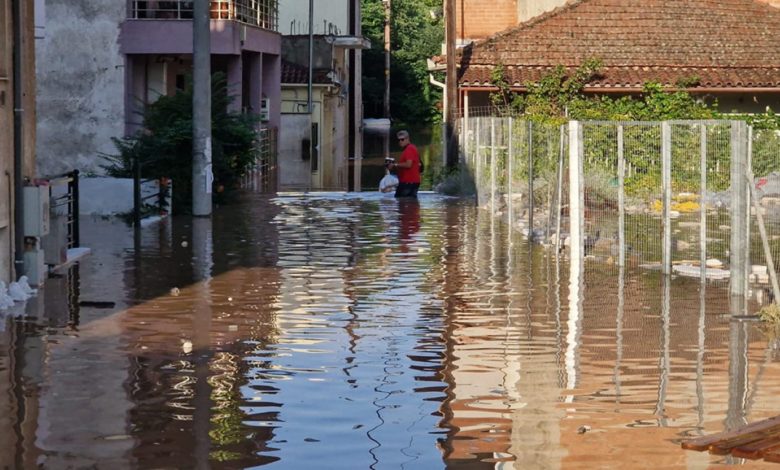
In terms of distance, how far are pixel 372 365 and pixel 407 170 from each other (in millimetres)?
20867

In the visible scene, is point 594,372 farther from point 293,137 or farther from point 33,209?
point 293,137

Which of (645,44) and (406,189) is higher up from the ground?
(645,44)

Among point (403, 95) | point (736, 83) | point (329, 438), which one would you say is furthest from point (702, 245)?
point (403, 95)

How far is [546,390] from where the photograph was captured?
1097cm

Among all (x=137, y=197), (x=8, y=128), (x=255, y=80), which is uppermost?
(x=255, y=80)

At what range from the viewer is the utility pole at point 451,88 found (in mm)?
38094

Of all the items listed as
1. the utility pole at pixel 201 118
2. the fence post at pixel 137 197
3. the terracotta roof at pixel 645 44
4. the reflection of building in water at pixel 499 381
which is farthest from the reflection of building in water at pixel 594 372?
the terracotta roof at pixel 645 44

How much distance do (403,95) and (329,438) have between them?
92.8 metres

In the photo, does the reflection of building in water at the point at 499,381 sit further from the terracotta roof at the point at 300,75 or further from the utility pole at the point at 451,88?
the terracotta roof at the point at 300,75

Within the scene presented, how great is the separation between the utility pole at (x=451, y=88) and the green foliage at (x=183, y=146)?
26.0ft

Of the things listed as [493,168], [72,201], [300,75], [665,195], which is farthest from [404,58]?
[665,195]

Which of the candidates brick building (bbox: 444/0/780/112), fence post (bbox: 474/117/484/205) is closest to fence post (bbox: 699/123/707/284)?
fence post (bbox: 474/117/484/205)

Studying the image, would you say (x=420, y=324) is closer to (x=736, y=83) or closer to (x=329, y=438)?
(x=329, y=438)

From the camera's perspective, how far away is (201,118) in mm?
26719
